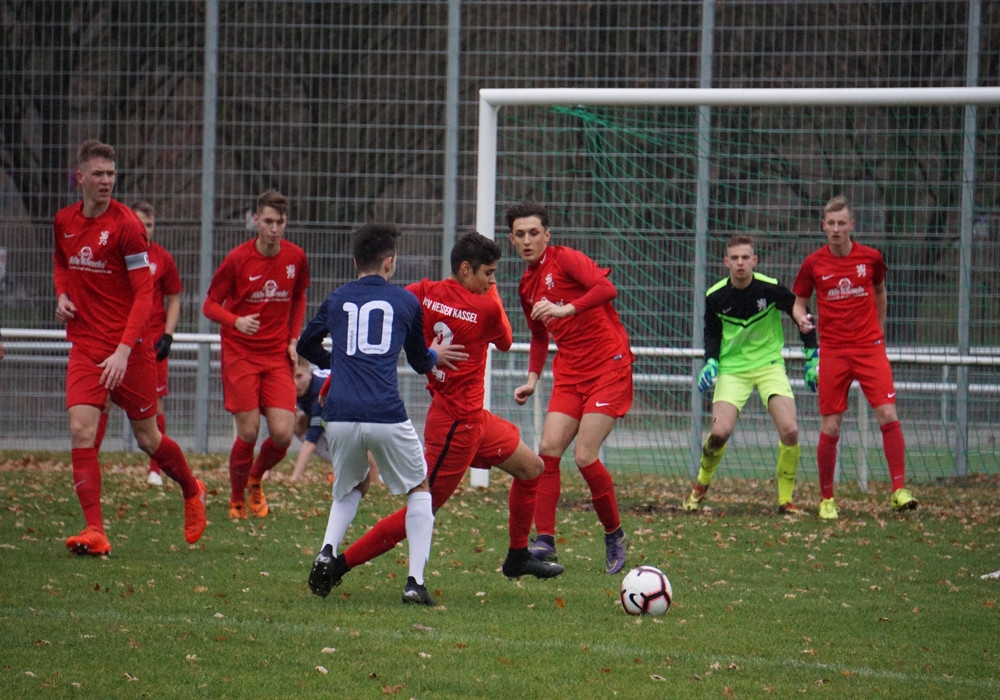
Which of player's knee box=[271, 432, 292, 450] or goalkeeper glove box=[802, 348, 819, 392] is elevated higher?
goalkeeper glove box=[802, 348, 819, 392]

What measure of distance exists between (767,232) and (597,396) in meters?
5.23

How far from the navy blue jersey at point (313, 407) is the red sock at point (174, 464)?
9.70 feet

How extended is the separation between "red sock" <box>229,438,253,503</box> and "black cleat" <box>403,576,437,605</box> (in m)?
2.98

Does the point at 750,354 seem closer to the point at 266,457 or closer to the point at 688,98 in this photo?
the point at 688,98

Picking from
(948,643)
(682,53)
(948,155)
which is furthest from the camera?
(682,53)

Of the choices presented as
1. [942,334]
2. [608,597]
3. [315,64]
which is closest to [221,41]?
[315,64]

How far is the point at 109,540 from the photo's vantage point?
7.20 metres

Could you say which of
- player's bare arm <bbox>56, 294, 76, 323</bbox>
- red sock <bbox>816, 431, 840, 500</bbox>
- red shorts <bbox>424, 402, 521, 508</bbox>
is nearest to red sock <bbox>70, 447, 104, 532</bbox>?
player's bare arm <bbox>56, 294, 76, 323</bbox>

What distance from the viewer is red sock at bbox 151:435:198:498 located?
6969mm

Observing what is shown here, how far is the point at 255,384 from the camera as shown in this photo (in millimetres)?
8242

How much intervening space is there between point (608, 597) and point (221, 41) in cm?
854

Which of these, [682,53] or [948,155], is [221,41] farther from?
[948,155]

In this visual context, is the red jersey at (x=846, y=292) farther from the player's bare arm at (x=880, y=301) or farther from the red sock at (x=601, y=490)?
the red sock at (x=601, y=490)

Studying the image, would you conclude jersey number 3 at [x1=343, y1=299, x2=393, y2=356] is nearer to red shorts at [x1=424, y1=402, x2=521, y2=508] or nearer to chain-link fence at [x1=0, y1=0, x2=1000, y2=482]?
red shorts at [x1=424, y1=402, x2=521, y2=508]
